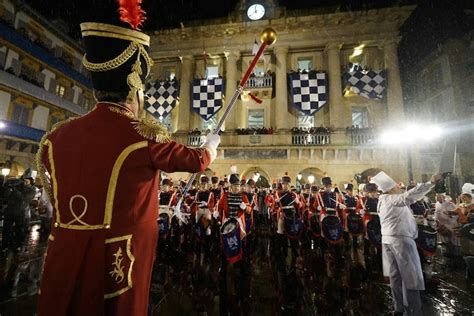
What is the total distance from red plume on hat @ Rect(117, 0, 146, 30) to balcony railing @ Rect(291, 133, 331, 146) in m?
15.4

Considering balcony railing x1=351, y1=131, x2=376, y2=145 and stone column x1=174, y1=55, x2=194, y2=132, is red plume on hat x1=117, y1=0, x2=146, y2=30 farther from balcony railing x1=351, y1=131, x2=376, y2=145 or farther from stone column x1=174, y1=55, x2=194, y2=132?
stone column x1=174, y1=55, x2=194, y2=132

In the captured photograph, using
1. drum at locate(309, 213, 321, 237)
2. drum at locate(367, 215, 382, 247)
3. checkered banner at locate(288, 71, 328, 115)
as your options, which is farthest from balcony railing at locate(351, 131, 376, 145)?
drum at locate(367, 215, 382, 247)

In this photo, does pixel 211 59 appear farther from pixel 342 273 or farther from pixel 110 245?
pixel 110 245

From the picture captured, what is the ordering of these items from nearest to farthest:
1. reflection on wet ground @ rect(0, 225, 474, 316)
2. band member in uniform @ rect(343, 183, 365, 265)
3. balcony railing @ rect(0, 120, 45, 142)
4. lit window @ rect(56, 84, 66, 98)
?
reflection on wet ground @ rect(0, 225, 474, 316), band member in uniform @ rect(343, 183, 365, 265), balcony railing @ rect(0, 120, 45, 142), lit window @ rect(56, 84, 66, 98)

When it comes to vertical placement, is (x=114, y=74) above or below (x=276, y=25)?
below

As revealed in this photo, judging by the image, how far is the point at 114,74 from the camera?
1.50 meters

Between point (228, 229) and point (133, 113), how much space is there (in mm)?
4235

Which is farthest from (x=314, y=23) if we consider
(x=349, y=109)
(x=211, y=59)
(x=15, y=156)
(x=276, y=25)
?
(x=15, y=156)

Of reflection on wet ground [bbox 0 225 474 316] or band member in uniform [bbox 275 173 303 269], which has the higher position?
band member in uniform [bbox 275 173 303 269]

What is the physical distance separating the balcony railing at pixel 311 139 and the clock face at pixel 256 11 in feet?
35.5

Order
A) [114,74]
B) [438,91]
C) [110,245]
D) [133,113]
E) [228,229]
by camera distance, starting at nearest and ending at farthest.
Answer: [110,245], [114,74], [133,113], [228,229], [438,91]

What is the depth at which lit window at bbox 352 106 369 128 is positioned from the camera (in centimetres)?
1758

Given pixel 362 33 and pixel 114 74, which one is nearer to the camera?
pixel 114 74

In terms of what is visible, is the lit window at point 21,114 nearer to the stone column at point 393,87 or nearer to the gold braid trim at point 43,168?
the gold braid trim at point 43,168
